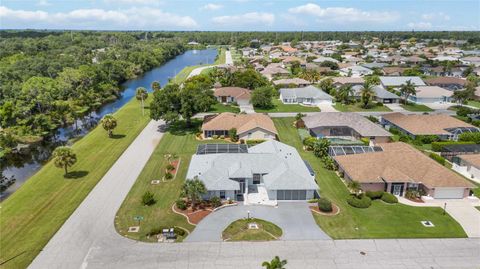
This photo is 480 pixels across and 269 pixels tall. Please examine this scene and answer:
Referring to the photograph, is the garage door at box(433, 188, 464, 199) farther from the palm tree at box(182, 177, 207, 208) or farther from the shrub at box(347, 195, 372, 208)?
the palm tree at box(182, 177, 207, 208)

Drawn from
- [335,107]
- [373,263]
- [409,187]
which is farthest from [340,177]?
[335,107]

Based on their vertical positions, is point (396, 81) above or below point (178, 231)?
above

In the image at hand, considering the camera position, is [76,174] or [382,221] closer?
[382,221]

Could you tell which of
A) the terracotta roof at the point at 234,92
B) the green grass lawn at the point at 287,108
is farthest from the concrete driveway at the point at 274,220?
the terracotta roof at the point at 234,92

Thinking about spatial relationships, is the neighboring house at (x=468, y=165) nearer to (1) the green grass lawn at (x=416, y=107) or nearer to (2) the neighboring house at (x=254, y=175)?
(2) the neighboring house at (x=254, y=175)

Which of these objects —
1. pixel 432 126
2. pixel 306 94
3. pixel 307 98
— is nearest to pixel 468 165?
pixel 432 126

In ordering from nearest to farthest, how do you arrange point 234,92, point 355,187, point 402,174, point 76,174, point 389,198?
point 389,198, point 355,187, point 402,174, point 76,174, point 234,92

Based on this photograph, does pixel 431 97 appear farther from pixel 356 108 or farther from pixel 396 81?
pixel 356 108
